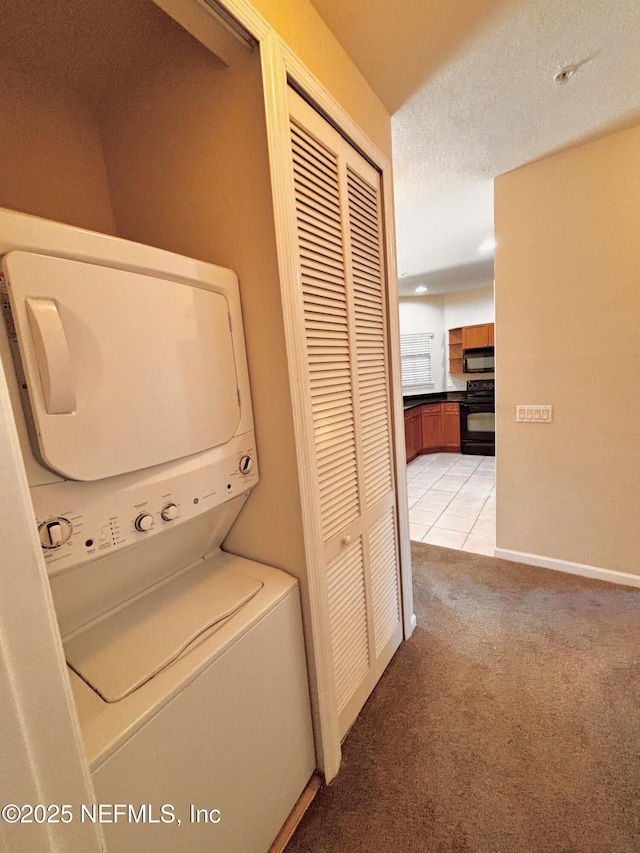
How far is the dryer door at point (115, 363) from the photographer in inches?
24.4

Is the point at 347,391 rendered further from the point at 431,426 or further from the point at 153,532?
the point at 431,426

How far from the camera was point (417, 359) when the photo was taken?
580cm

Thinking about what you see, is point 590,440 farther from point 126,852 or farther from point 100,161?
point 100,161

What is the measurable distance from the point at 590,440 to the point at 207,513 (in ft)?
7.15

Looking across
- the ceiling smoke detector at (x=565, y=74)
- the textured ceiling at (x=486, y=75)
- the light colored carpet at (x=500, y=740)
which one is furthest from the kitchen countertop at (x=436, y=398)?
the ceiling smoke detector at (x=565, y=74)

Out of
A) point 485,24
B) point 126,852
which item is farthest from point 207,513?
point 485,24

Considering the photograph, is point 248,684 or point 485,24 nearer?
point 248,684

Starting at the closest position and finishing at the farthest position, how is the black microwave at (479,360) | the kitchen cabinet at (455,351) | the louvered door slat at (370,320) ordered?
the louvered door slat at (370,320) < the black microwave at (479,360) < the kitchen cabinet at (455,351)

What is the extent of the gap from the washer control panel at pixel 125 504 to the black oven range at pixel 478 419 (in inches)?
184

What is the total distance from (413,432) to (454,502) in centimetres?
178

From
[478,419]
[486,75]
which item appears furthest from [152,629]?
[478,419]

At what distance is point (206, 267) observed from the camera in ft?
3.08

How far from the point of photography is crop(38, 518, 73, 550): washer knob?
64 cm

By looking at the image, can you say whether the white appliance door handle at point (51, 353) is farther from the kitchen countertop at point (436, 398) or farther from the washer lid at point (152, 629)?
the kitchen countertop at point (436, 398)
